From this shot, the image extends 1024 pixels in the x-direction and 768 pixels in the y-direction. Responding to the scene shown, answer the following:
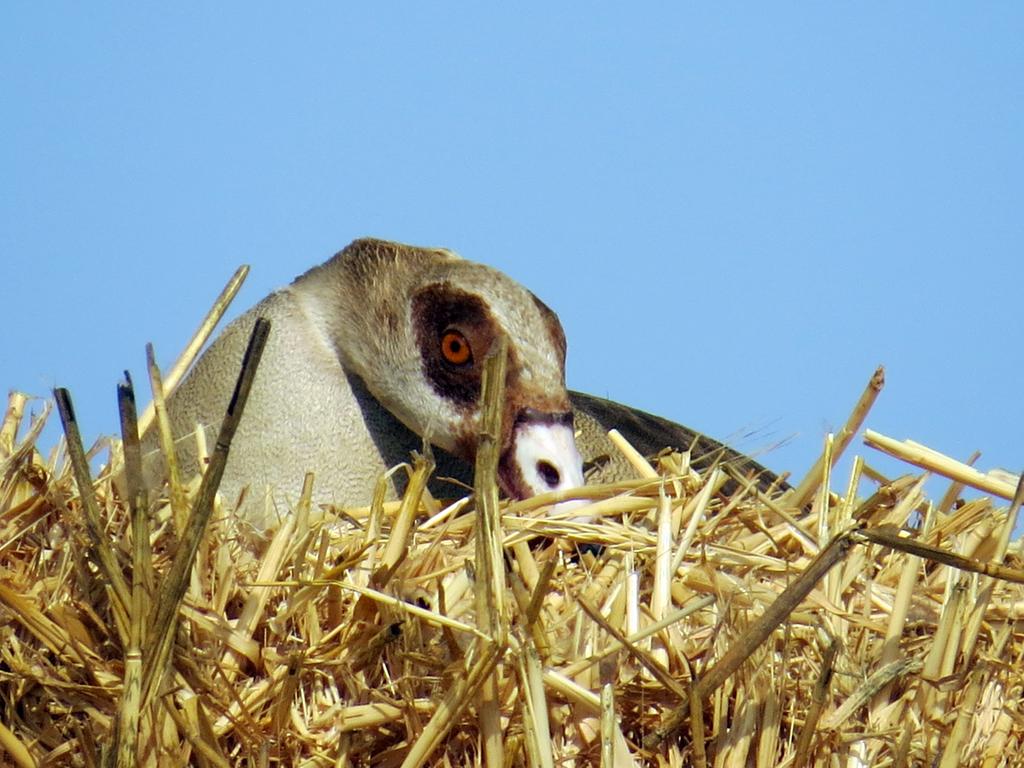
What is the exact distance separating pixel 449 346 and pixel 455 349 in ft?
0.06

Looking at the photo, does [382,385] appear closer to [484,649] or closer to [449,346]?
[449,346]

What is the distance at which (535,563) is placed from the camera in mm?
2252

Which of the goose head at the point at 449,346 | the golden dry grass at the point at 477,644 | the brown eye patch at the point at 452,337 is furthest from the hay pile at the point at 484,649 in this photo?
the brown eye patch at the point at 452,337

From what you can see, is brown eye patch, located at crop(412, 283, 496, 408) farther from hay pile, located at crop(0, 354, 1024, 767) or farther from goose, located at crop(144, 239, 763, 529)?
hay pile, located at crop(0, 354, 1024, 767)

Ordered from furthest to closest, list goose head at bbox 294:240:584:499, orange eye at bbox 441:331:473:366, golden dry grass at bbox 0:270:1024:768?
orange eye at bbox 441:331:473:366
goose head at bbox 294:240:584:499
golden dry grass at bbox 0:270:1024:768

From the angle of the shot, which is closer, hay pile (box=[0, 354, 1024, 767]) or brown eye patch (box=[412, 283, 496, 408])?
hay pile (box=[0, 354, 1024, 767])

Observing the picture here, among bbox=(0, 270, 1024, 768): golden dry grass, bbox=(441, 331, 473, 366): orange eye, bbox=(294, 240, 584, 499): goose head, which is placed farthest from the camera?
bbox=(441, 331, 473, 366): orange eye

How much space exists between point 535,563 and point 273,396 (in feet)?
3.34

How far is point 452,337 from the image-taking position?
2.91m

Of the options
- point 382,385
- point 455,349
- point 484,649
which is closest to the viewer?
point 484,649

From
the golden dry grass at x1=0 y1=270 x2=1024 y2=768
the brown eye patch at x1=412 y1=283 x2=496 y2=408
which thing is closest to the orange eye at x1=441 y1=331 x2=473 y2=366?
the brown eye patch at x1=412 y1=283 x2=496 y2=408

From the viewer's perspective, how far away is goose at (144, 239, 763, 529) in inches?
110

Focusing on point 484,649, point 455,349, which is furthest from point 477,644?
point 455,349

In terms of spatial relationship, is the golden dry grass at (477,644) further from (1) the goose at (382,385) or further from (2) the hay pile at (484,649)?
(1) the goose at (382,385)
